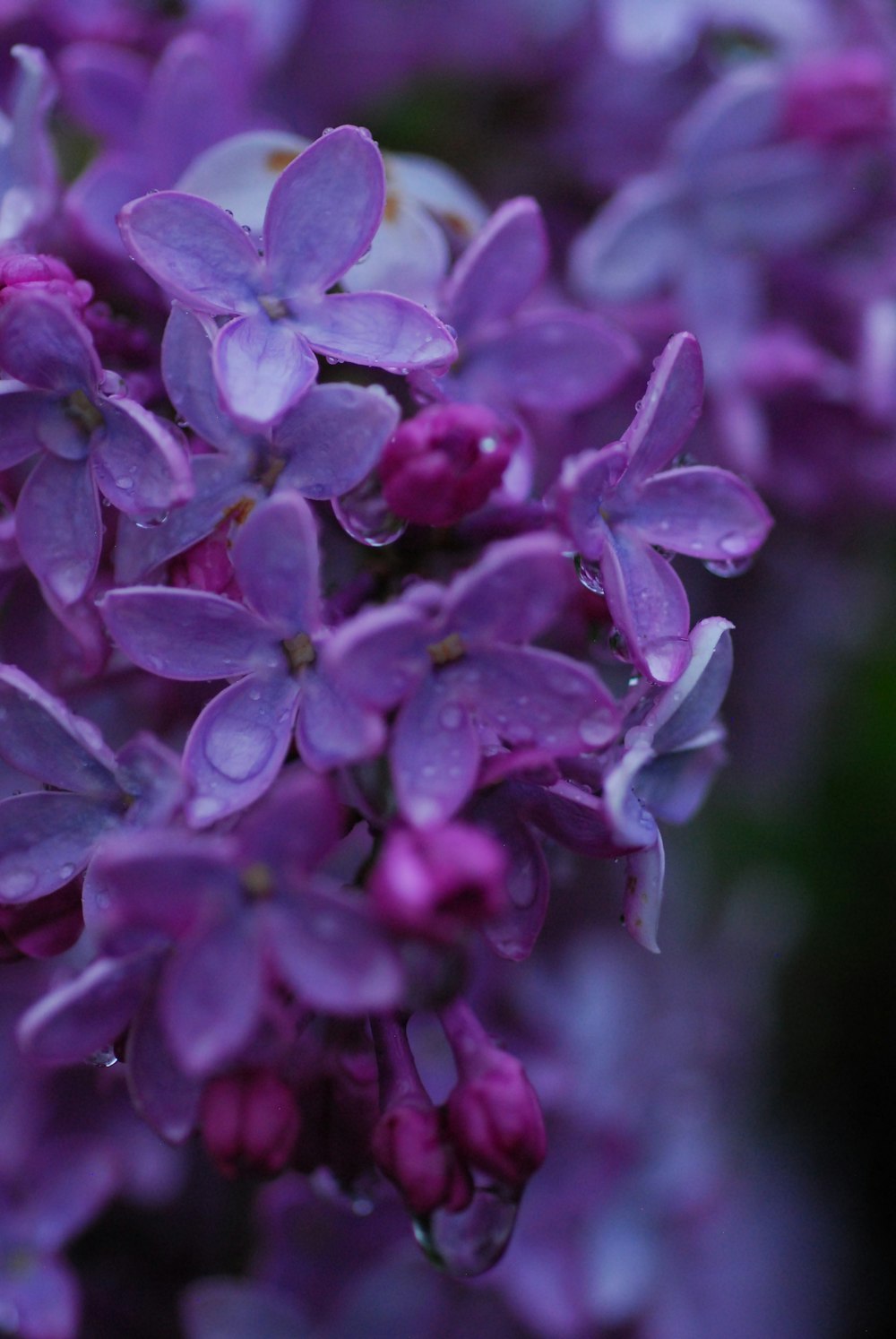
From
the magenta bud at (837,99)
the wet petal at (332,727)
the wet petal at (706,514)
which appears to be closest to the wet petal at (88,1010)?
the wet petal at (332,727)

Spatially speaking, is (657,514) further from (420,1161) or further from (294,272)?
(420,1161)

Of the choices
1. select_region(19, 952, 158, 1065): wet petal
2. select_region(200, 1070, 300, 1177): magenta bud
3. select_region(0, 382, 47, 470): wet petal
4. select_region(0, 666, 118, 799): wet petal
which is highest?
select_region(0, 382, 47, 470): wet petal

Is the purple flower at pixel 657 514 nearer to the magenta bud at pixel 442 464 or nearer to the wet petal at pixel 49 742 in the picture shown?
the magenta bud at pixel 442 464

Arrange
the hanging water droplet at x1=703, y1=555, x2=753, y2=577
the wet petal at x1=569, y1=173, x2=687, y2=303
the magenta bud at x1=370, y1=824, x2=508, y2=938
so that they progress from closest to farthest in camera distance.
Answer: the magenta bud at x1=370, y1=824, x2=508, y2=938, the hanging water droplet at x1=703, y1=555, x2=753, y2=577, the wet petal at x1=569, y1=173, x2=687, y2=303

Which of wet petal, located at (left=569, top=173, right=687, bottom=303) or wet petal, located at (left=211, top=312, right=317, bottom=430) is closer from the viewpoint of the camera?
wet petal, located at (left=211, top=312, right=317, bottom=430)

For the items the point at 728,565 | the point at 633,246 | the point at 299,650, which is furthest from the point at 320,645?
the point at 633,246

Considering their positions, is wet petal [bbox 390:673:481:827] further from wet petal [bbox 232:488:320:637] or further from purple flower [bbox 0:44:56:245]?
purple flower [bbox 0:44:56:245]

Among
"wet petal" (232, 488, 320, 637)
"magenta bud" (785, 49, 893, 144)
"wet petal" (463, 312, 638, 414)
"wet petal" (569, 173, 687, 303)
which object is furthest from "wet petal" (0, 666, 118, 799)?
"magenta bud" (785, 49, 893, 144)
